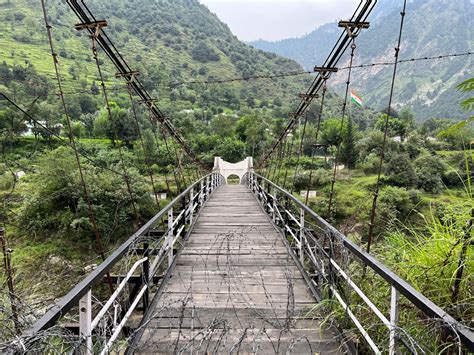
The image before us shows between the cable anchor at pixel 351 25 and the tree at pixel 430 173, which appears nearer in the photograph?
the cable anchor at pixel 351 25

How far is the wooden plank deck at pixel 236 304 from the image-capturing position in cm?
231

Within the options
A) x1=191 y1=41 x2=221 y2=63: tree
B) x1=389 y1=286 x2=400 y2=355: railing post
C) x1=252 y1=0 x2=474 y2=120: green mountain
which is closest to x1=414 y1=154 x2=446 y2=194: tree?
x1=389 y1=286 x2=400 y2=355: railing post

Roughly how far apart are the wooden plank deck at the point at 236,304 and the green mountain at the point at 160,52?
172 feet

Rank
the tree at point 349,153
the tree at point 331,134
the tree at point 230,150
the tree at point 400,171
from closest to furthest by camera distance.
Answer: the tree at point 400,171
the tree at point 349,153
the tree at point 230,150
the tree at point 331,134

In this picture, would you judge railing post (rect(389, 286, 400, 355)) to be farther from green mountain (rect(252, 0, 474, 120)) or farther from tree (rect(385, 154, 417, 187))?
green mountain (rect(252, 0, 474, 120))

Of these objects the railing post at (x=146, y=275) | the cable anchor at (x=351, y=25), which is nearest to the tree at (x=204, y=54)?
the cable anchor at (x=351, y=25)

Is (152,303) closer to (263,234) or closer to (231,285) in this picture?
(231,285)

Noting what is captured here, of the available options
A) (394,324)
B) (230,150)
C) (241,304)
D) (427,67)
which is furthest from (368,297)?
(427,67)

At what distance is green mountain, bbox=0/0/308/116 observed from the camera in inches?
2670

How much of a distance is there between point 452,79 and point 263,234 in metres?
148

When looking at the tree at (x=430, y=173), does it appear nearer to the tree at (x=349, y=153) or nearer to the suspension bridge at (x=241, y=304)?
the tree at (x=349, y=153)

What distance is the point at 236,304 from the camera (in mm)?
3014

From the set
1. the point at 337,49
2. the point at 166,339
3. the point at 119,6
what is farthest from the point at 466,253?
the point at 119,6

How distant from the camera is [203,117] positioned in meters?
63.8
